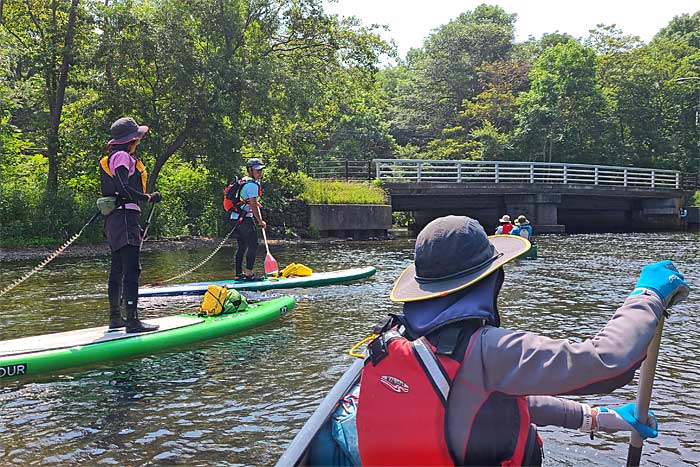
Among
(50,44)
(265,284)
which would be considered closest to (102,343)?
(265,284)

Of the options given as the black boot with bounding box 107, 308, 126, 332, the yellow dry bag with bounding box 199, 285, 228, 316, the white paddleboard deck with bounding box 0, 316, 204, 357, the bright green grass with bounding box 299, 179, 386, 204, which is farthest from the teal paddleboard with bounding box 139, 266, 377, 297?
the bright green grass with bounding box 299, 179, 386, 204

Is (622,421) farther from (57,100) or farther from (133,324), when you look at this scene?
(57,100)

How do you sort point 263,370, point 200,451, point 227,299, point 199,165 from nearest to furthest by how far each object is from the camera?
point 200,451, point 263,370, point 227,299, point 199,165

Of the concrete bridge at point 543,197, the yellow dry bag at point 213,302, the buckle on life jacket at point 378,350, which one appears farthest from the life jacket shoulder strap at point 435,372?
the concrete bridge at point 543,197

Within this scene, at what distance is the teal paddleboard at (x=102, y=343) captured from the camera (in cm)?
534

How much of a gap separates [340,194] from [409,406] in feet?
72.9

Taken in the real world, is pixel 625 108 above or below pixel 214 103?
above

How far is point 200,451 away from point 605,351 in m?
2.82

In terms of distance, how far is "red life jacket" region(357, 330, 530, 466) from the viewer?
190 cm

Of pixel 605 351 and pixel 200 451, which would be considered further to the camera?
pixel 200 451

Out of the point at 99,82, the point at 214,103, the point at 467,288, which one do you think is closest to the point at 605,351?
the point at 467,288

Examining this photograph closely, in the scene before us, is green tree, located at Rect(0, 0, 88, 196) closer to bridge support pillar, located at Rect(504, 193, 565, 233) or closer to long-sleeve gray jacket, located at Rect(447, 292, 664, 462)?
bridge support pillar, located at Rect(504, 193, 565, 233)

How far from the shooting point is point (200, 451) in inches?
154

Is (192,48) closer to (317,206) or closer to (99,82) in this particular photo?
(99,82)
